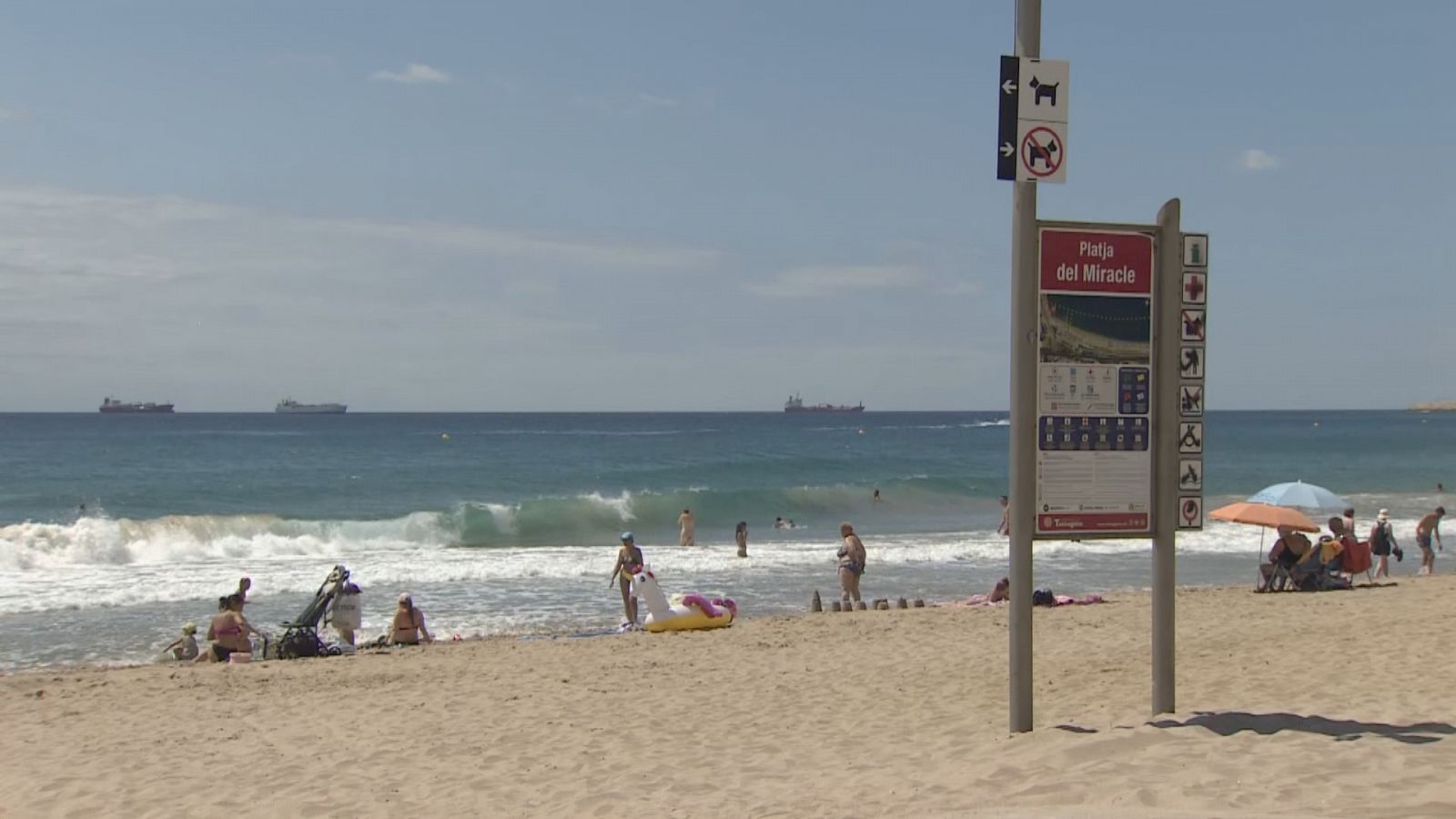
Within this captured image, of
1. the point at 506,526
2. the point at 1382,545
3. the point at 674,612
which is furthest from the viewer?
the point at 506,526

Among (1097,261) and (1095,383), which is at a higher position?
(1097,261)

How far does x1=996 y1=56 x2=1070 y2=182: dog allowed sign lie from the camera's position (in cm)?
622

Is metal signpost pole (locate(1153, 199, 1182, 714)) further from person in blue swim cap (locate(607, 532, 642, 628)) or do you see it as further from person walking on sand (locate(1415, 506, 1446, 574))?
person walking on sand (locate(1415, 506, 1446, 574))

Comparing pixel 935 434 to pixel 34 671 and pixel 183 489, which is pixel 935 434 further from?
pixel 34 671

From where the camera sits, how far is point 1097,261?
Answer: 6.48 m

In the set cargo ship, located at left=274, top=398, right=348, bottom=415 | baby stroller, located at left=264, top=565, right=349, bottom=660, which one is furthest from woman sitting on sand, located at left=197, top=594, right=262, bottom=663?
cargo ship, located at left=274, top=398, right=348, bottom=415

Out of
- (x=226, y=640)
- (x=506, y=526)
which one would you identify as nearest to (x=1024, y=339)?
(x=226, y=640)

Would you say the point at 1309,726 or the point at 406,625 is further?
the point at 406,625

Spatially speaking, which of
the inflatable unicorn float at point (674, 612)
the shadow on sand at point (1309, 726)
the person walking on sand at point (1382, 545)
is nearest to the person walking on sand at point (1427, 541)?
the person walking on sand at point (1382, 545)

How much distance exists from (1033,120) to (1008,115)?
5.5 inches

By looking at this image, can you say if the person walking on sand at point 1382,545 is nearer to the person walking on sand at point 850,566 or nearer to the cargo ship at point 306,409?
the person walking on sand at point 850,566

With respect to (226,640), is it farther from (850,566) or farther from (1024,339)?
(1024,339)

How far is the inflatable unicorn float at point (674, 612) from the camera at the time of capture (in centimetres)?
1416

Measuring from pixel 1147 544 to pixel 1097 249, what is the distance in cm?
2142
